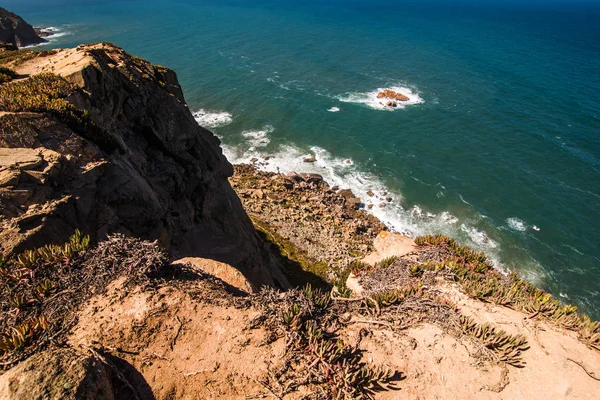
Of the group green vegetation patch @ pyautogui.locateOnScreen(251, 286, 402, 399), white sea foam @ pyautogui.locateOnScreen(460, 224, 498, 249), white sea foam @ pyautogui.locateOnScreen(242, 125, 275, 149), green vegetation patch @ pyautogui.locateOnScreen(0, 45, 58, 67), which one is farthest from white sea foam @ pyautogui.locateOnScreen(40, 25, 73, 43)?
green vegetation patch @ pyautogui.locateOnScreen(251, 286, 402, 399)

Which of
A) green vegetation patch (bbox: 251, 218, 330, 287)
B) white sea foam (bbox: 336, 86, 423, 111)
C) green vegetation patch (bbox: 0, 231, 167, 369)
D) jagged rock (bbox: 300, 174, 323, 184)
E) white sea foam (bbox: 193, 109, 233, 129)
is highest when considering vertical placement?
green vegetation patch (bbox: 0, 231, 167, 369)

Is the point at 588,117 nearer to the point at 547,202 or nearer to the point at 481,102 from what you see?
the point at 481,102

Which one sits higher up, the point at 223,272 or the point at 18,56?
the point at 18,56

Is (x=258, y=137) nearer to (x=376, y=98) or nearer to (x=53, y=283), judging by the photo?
(x=376, y=98)

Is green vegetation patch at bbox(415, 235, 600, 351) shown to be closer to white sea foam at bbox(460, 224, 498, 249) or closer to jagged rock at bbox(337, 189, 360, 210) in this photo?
white sea foam at bbox(460, 224, 498, 249)

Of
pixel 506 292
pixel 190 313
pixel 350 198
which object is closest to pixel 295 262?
pixel 350 198

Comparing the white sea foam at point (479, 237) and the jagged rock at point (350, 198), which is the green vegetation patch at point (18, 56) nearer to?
the jagged rock at point (350, 198)
